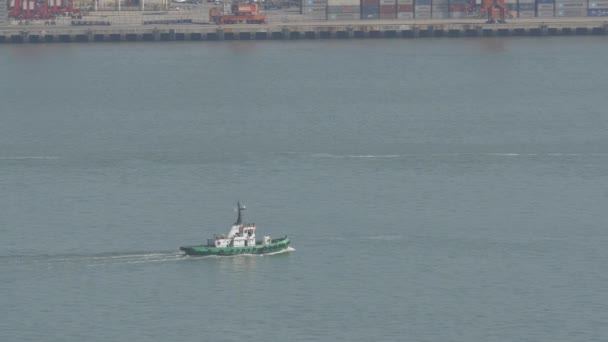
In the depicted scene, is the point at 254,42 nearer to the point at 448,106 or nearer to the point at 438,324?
the point at 448,106

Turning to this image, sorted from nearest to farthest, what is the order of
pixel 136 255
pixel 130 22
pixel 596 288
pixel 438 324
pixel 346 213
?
pixel 438 324
pixel 596 288
pixel 136 255
pixel 346 213
pixel 130 22

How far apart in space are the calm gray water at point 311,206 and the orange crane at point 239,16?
116 ft

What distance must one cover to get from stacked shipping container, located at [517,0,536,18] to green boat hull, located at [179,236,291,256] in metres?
95.7

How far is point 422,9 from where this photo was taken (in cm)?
15250

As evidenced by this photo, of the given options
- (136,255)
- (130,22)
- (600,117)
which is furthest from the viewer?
(130,22)

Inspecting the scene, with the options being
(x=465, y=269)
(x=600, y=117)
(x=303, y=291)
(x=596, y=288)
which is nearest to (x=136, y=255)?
(x=303, y=291)

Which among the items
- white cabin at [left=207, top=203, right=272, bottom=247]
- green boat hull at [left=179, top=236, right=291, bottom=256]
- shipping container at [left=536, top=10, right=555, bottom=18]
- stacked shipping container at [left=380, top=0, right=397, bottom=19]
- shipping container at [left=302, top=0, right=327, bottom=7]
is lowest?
green boat hull at [left=179, top=236, right=291, bottom=256]

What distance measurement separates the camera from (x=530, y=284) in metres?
57.0

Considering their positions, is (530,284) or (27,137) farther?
(27,137)

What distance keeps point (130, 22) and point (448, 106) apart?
5953 centimetres

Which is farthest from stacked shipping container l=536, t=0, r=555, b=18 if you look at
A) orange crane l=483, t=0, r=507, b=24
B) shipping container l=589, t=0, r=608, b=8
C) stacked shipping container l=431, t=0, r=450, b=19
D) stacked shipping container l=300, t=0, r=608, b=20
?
stacked shipping container l=431, t=0, r=450, b=19

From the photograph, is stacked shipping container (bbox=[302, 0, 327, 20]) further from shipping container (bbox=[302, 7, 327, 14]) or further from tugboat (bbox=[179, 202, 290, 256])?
tugboat (bbox=[179, 202, 290, 256])

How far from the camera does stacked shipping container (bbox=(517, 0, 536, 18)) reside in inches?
6033

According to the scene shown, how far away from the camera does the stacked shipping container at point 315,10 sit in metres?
153
